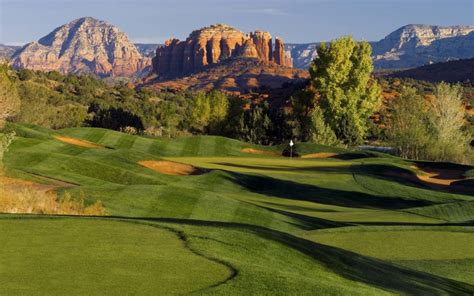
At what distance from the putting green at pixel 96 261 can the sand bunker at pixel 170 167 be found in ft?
78.3

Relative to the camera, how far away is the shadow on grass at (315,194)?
32844mm

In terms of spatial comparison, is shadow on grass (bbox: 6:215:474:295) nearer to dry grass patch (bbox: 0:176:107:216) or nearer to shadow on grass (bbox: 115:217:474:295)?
shadow on grass (bbox: 115:217:474:295)

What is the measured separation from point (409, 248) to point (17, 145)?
87.1ft

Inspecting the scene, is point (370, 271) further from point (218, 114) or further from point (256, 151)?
point (218, 114)

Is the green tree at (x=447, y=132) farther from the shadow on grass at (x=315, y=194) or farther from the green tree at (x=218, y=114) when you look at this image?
the green tree at (x=218, y=114)

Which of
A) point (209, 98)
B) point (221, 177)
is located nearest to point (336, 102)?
point (209, 98)

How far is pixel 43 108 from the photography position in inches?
2704

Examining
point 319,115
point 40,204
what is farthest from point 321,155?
point 40,204

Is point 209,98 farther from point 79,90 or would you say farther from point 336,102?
point 79,90

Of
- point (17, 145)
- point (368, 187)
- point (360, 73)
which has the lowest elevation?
point (368, 187)

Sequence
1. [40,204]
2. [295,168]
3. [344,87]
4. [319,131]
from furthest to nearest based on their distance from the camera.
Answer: [344,87] → [319,131] → [295,168] → [40,204]

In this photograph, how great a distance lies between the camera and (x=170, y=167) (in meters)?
37.3

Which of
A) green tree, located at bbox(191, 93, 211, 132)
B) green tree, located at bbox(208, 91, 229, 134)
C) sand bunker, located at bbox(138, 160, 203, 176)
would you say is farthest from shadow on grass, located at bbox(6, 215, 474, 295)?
green tree, located at bbox(208, 91, 229, 134)

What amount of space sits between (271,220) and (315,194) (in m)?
12.2
